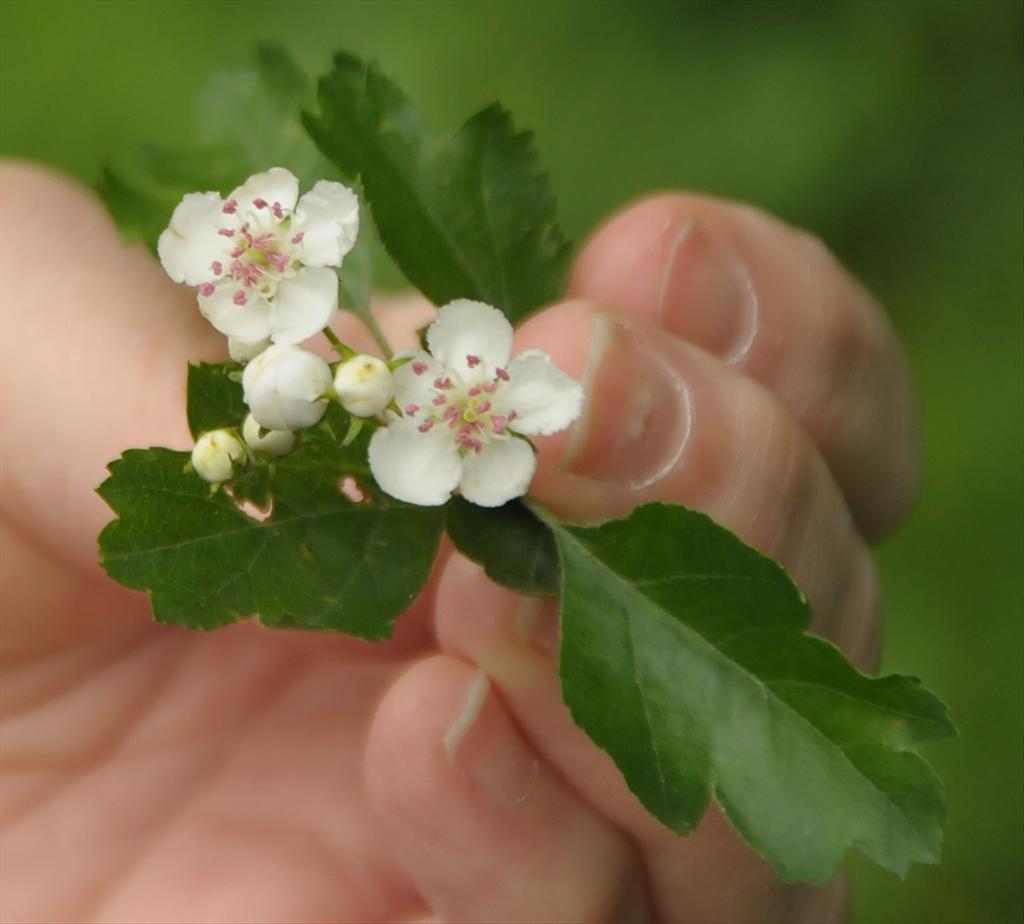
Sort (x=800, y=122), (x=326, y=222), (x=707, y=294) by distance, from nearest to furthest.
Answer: (x=326, y=222) → (x=707, y=294) → (x=800, y=122)

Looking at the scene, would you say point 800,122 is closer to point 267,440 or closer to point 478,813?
point 478,813

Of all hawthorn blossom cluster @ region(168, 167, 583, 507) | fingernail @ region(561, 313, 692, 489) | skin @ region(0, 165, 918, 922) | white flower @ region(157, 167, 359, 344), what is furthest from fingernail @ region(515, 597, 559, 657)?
white flower @ region(157, 167, 359, 344)

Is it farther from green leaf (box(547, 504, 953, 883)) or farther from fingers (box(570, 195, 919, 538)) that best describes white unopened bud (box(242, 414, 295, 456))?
fingers (box(570, 195, 919, 538))

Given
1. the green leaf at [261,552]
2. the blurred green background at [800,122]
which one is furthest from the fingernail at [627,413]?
the blurred green background at [800,122]

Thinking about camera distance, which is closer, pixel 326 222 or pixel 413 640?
pixel 326 222

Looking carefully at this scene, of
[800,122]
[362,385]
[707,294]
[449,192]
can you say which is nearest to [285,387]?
[362,385]

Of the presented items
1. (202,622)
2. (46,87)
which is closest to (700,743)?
(202,622)
